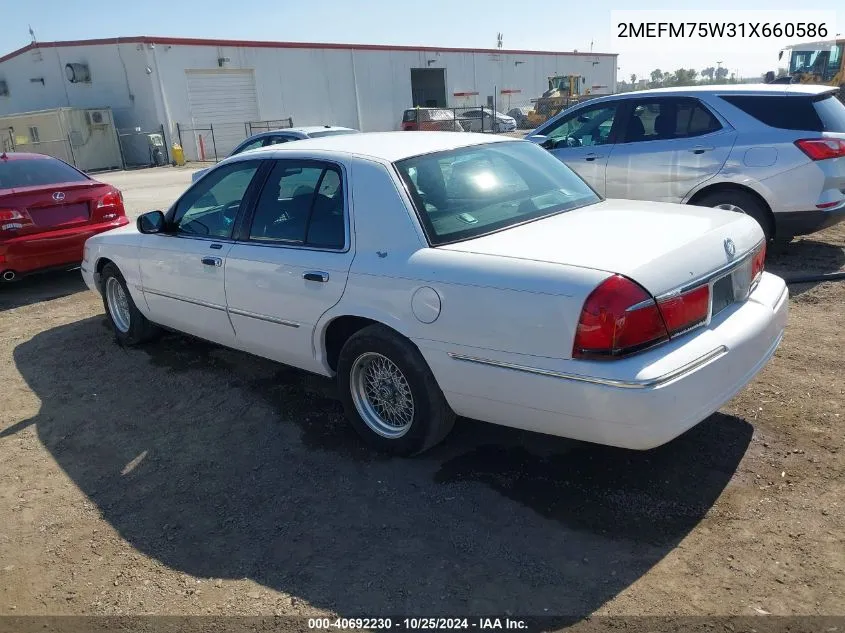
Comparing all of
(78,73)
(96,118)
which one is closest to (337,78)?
(78,73)

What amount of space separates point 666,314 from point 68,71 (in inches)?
1396

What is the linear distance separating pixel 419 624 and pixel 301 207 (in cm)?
240

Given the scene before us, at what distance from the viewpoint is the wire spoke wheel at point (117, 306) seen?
5859 mm

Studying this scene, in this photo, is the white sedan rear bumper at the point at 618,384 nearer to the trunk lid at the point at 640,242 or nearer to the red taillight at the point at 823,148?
the trunk lid at the point at 640,242

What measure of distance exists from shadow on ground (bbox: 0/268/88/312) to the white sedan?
376 cm

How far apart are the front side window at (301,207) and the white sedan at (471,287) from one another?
0.04 ft

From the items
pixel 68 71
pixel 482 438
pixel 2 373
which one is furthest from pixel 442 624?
pixel 68 71

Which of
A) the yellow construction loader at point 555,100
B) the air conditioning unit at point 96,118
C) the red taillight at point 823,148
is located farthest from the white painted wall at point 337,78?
the red taillight at point 823,148

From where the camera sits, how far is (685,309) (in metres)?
2.94

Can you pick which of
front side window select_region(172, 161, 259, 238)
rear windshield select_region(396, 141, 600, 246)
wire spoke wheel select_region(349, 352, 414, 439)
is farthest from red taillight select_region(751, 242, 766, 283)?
front side window select_region(172, 161, 259, 238)

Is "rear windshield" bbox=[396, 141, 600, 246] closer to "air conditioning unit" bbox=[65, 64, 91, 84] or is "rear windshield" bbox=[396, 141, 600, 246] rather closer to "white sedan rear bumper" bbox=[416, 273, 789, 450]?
"white sedan rear bumper" bbox=[416, 273, 789, 450]

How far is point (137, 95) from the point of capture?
30578 mm

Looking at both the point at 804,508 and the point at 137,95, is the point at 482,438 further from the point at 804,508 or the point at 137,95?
the point at 137,95

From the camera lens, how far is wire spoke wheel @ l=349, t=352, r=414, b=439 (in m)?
3.63
